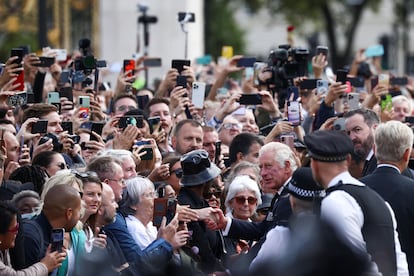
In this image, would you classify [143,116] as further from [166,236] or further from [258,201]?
[166,236]

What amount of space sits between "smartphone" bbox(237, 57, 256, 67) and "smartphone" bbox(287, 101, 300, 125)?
2.55m

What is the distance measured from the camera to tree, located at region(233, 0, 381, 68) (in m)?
56.9

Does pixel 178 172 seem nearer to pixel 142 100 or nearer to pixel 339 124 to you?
pixel 339 124

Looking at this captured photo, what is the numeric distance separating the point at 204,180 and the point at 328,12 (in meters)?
49.8

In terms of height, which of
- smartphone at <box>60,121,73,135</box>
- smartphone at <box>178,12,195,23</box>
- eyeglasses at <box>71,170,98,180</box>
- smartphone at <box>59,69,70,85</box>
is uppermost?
smartphone at <box>178,12,195,23</box>

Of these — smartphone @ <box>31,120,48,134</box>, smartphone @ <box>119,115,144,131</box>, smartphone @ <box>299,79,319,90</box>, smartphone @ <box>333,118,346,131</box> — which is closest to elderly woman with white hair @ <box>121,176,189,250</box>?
smartphone @ <box>31,120,48,134</box>

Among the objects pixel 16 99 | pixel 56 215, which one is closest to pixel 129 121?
pixel 16 99

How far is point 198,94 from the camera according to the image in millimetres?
12391

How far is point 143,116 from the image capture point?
1159cm

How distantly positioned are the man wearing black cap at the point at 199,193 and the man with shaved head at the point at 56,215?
0.93m

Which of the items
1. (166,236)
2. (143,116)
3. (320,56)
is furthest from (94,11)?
(166,236)

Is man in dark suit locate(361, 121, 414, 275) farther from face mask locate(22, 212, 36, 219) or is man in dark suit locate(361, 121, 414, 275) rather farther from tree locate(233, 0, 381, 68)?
tree locate(233, 0, 381, 68)

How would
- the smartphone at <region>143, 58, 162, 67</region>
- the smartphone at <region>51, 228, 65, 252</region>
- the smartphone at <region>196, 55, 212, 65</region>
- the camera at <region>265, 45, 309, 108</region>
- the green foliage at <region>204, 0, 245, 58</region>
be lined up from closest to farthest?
the smartphone at <region>51, 228, 65, 252</region>, the camera at <region>265, 45, 309, 108</region>, the smartphone at <region>143, 58, 162, 67</region>, the smartphone at <region>196, 55, 212, 65</region>, the green foliage at <region>204, 0, 245, 58</region>

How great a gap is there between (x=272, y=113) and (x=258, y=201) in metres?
3.60
